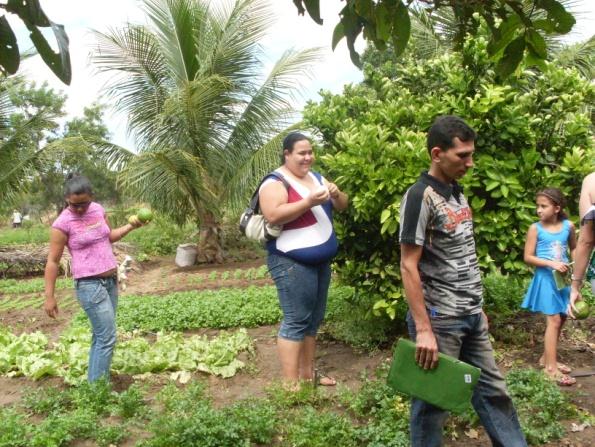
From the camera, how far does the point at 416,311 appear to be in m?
2.75

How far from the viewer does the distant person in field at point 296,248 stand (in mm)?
3963

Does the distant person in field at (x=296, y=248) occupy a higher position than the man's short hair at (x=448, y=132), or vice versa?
the man's short hair at (x=448, y=132)

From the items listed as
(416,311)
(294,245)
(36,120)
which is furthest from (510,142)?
(36,120)

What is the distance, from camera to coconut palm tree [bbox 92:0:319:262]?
1187cm

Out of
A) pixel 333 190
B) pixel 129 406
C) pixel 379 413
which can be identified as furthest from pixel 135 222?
pixel 379 413

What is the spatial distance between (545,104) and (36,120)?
12526mm

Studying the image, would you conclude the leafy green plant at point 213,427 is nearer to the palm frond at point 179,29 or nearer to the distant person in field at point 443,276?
the distant person in field at point 443,276

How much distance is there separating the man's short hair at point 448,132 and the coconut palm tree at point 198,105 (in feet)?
29.8

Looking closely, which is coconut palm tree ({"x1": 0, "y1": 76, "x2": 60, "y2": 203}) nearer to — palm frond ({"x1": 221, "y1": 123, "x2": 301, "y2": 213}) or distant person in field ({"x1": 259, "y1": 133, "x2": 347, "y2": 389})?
palm frond ({"x1": 221, "y1": 123, "x2": 301, "y2": 213})

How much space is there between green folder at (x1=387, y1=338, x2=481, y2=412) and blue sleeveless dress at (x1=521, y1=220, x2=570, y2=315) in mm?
2085

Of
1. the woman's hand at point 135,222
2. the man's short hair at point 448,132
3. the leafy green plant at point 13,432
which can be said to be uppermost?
the man's short hair at point 448,132

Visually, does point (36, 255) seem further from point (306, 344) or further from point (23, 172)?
point (306, 344)

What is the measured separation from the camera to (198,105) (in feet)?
38.1

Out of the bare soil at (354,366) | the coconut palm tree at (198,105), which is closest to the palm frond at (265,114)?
the coconut palm tree at (198,105)
